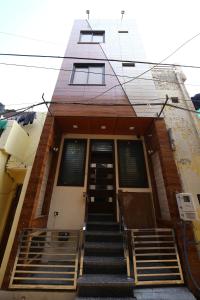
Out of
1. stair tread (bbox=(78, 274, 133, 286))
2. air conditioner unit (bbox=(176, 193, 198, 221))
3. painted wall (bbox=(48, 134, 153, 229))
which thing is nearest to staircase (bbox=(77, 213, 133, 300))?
stair tread (bbox=(78, 274, 133, 286))

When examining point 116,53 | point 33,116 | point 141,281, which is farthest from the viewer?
point 116,53

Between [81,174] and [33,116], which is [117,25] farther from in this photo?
[81,174]

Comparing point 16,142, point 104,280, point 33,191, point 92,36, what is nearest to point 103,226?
point 104,280

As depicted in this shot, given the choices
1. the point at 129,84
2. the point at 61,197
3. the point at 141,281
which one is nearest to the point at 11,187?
the point at 61,197

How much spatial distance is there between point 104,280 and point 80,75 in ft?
24.4

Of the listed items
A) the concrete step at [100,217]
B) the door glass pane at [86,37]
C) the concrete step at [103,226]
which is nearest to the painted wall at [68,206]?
the concrete step at [100,217]

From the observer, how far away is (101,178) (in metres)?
5.97

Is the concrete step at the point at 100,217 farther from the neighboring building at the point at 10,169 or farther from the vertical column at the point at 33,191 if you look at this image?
the neighboring building at the point at 10,169

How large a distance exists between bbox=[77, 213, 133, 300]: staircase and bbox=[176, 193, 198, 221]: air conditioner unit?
5.96ft

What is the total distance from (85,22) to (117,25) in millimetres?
2088

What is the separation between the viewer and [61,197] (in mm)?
5406

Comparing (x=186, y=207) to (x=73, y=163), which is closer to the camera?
(x=186, y=207)

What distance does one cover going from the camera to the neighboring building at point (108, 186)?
3.38m

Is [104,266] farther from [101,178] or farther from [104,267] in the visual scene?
[101,178]
